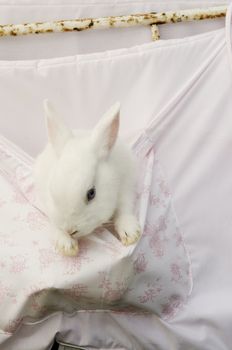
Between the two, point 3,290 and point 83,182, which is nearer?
point 83,182

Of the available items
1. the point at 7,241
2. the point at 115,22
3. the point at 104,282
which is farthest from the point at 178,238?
the point at 115,22

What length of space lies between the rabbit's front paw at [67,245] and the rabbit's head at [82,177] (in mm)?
21

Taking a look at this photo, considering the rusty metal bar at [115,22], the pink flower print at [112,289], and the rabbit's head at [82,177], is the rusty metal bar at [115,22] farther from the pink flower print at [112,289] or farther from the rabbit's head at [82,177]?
the pink flower print at [112,289]

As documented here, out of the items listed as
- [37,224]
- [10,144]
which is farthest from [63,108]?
[37,224]

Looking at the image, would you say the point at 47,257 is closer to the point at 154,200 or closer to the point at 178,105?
the point at 154,200

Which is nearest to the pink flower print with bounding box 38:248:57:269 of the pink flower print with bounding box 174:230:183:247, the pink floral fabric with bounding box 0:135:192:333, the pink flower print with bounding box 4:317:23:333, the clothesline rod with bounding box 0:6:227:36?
the pink floral fabric with bounding box 0:135:192:333

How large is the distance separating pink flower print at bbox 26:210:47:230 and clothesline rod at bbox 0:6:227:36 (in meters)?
0.40

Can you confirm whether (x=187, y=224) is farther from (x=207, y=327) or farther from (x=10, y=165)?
(x=10, y=165)

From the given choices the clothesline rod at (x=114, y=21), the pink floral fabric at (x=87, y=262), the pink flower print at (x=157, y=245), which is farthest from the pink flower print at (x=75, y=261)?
the clothesline rod at (x=114, y=21)

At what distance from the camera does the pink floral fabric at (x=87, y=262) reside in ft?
2.39

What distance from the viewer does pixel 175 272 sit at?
0.80 m

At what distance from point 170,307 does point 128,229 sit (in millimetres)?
166

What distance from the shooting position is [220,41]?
3.05 ft

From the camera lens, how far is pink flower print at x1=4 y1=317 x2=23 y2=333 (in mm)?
768
